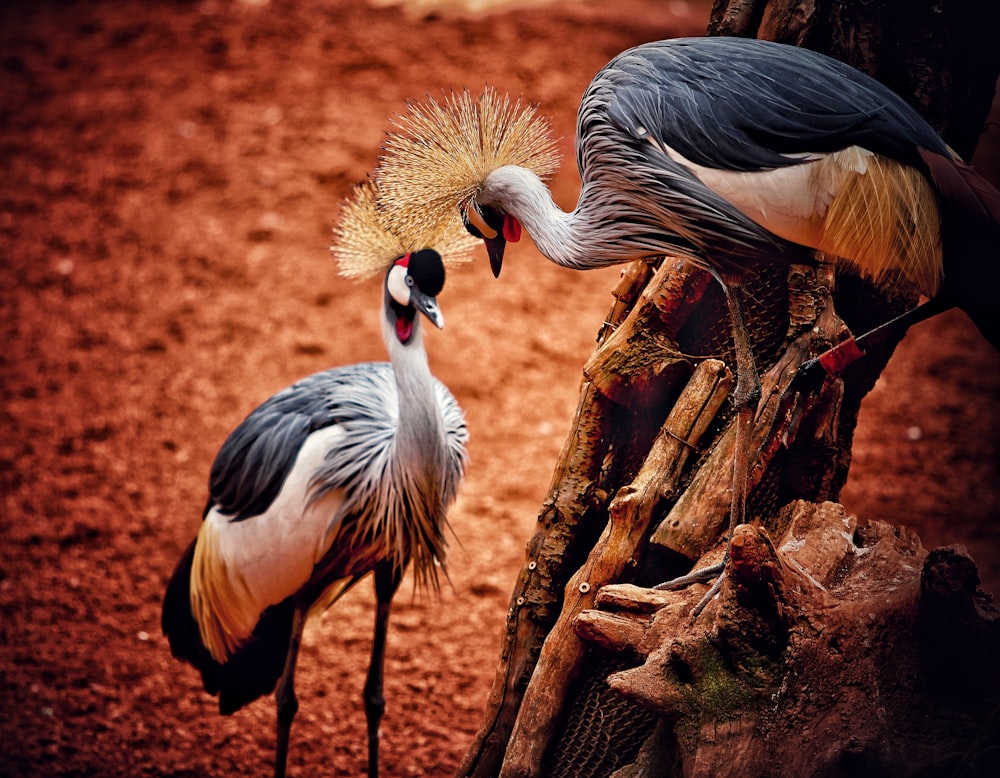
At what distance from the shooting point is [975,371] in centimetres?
405

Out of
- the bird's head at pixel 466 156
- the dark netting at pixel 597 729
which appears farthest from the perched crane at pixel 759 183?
the dark netting at pixel 597 729

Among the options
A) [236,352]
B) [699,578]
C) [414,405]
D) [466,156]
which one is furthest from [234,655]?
[236,352]

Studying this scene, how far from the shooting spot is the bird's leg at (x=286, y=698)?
92.2 inches

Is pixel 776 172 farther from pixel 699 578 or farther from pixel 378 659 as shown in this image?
pixel 378 659

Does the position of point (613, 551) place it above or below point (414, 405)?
below

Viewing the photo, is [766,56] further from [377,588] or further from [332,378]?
[377,588]

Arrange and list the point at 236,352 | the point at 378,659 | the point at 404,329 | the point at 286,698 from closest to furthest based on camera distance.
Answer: the point at 404,329
the point at 286,698
the point at 378,659
the point at 236,352

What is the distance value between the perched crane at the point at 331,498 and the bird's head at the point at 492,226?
21cm

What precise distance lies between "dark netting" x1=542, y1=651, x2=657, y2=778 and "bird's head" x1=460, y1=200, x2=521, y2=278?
864 mm

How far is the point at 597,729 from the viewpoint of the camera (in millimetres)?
1893

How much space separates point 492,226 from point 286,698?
1358mm

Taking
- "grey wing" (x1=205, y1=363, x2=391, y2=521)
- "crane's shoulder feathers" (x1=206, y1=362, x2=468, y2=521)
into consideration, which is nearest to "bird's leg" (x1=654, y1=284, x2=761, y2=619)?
"crane's shoulder feathers" (x1=206, y1=362, x2=468, y2=521)

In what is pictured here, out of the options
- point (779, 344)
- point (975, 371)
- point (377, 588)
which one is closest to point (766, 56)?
point (779, 344)

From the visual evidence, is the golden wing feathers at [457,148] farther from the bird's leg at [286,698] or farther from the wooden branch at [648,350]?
the bird's leg at [286,698]
